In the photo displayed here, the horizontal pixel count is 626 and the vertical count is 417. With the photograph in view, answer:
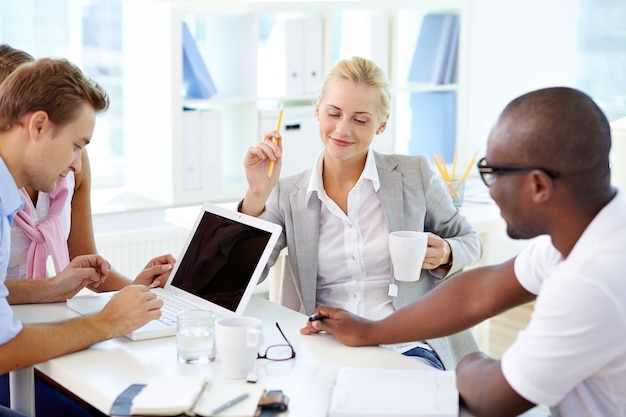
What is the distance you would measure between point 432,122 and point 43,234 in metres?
3.01

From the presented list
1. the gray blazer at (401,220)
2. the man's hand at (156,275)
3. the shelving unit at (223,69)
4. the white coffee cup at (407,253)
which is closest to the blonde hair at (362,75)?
the gray blazer at (401,220)

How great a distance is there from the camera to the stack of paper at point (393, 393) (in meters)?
1.54

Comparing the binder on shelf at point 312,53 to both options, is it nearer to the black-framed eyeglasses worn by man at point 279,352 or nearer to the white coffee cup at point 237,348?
the black-framed eyeglasses worn by man at point 279,352

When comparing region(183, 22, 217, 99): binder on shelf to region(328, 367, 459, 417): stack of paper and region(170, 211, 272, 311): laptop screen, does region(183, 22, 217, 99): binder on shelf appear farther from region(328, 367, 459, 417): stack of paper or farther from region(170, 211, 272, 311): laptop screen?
region(328, 367, 459, 417): stack of paper

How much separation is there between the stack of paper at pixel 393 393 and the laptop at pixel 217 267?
402 millimetres

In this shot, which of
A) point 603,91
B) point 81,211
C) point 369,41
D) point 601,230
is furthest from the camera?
point 603,91

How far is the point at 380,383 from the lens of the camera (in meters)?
1.65

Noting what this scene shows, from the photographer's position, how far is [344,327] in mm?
1934

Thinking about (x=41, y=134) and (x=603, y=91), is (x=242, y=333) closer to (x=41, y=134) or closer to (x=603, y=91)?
(x=41, y=134)

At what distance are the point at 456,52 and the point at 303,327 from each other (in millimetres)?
3147

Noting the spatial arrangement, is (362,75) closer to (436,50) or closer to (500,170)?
(500,170)

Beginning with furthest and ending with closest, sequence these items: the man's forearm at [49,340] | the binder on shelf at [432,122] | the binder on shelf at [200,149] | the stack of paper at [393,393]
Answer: the binder on shelf at [432,122]
the binder on shelf at [200,149]
the man's forearm at [49,340]
the stack of paper at [393,393]

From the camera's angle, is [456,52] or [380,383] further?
[456,52]

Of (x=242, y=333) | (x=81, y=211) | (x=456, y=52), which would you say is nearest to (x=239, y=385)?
(x=242, y=333)
